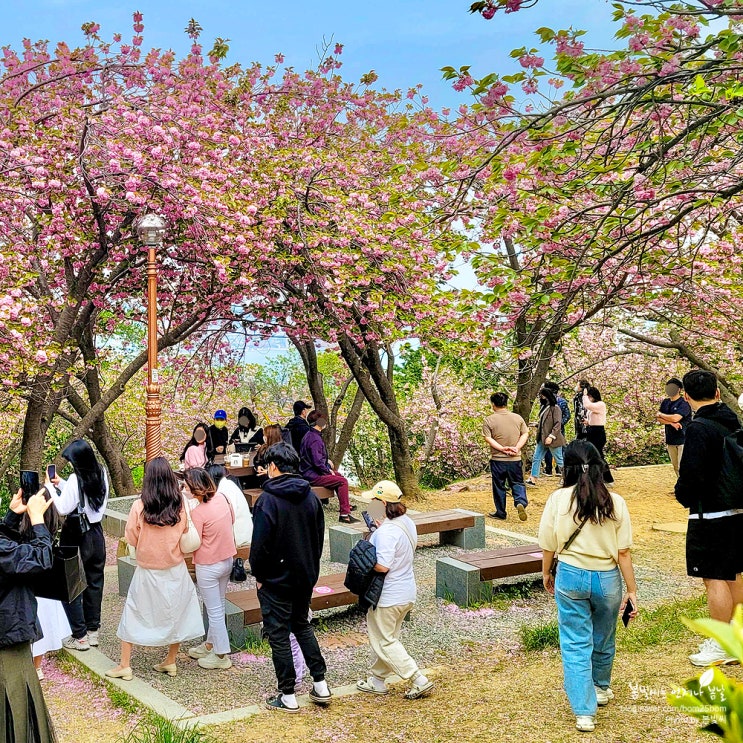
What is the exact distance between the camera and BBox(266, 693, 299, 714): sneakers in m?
4.83

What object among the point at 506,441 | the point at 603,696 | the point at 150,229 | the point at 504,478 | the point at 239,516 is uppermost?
the point at 150,229

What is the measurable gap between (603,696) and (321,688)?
1735 mm

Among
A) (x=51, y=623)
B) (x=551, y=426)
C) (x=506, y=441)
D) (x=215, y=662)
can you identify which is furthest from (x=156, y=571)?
(x=551, y=426)

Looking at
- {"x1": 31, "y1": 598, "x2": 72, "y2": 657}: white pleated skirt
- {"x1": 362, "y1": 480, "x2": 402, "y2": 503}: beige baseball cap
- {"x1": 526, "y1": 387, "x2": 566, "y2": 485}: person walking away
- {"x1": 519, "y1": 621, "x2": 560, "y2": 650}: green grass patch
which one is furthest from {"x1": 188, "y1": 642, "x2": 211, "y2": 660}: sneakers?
{"x1": 526, "y1": 387, "x2": 566, "y2": 485}: person walking away

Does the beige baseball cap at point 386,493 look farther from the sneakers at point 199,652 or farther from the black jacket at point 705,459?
the sneakers at point 199,652

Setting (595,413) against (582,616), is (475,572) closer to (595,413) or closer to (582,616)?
(582,616)

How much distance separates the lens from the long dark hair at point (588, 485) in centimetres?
419

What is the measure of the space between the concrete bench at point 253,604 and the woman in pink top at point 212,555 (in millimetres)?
249

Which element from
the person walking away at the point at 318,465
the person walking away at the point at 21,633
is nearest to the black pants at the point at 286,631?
the person walking away at the point at 21,633

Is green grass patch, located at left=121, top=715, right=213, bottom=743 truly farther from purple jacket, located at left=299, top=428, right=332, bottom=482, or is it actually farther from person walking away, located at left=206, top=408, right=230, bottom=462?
person walking away, located at left=206, top=408, right=230, bottom=462

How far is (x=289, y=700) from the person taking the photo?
4.85 m

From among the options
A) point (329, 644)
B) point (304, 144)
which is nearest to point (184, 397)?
point (304, 144)

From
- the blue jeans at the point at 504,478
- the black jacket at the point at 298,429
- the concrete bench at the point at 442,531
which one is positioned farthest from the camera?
the black jacket at the point at 298,429

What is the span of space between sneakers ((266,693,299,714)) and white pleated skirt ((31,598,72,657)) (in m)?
1.53
